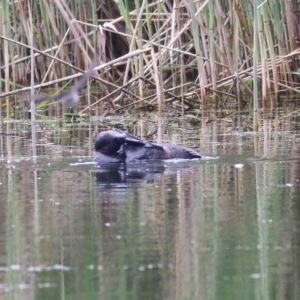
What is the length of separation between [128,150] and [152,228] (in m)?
2.63

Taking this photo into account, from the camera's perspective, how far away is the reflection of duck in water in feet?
24.0

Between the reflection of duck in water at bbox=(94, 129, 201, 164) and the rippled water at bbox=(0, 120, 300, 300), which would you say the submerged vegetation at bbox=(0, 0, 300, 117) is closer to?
the reflection of duck in water at bbox=(94, 129, 201, 164)

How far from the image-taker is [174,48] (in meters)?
12.2

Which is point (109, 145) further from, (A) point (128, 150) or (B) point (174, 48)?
(B) point (174, 48)

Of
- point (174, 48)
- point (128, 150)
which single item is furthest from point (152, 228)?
point (174, 48)

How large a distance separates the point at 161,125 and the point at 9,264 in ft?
19.8

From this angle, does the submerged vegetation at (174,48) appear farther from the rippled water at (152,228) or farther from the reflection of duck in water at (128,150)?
the rippled water at (152,228)

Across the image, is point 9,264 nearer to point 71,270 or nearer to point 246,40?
point 71,270

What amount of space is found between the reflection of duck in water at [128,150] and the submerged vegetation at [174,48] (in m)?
2.75

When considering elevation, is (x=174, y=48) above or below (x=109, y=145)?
above

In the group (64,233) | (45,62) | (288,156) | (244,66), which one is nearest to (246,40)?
(244,66)

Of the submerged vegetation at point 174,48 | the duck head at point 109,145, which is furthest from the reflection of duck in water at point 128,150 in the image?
the submerged vegetation at point 174,48

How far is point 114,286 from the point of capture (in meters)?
3.88

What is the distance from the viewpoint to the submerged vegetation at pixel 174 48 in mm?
10891
